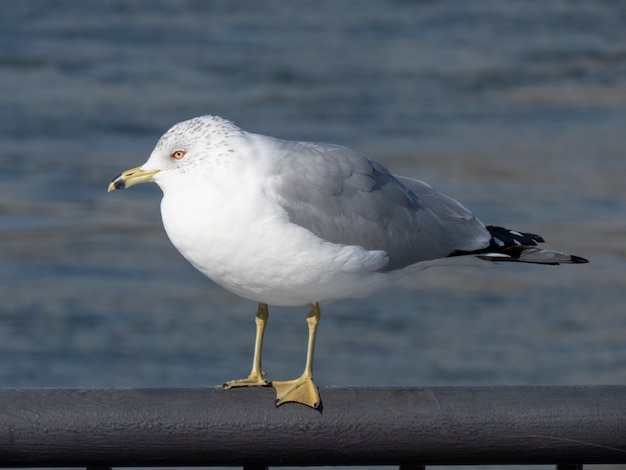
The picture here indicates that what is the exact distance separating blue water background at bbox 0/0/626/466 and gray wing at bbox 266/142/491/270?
208 inches

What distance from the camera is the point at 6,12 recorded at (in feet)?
65.4

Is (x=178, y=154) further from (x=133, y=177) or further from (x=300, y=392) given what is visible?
(x=300, y=392)

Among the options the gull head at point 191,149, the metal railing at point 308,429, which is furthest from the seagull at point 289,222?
the metal railing at point 308,429

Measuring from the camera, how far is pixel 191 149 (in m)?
2.83

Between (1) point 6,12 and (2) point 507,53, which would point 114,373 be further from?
(1) point 6,12

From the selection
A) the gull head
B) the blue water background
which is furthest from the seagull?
the blue water background

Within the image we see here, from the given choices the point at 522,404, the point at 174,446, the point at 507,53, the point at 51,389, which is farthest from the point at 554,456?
the point at 507,53

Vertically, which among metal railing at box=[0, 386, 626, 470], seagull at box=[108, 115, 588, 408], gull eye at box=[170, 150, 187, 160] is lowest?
metal railing at box=[0, 386, 626, 470]

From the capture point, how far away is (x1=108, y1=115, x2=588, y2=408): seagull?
2709 millimetres

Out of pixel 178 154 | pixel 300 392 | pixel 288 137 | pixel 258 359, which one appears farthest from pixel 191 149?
pixel 288 137

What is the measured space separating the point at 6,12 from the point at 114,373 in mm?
12128

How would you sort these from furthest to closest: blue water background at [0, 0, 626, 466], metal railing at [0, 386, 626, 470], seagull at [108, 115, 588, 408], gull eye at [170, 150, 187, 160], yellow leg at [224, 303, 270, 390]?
blue water background at [0, 0, 626, 466], yellow leg at [224, 303, 270, 390], gull eye at [170, 150, 187, 160], seagull at [108, 115, 588, 408], metal railing at [0, 386, 626, 470]

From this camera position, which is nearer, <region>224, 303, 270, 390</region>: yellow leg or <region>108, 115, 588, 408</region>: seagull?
<region>108, 115, 588, 408</region>: seagull

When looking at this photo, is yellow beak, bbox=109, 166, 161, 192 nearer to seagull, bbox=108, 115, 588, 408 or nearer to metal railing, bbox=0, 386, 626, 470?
seagull, bbox=108, 115, 588, 408
